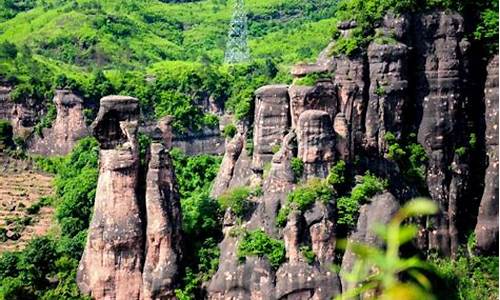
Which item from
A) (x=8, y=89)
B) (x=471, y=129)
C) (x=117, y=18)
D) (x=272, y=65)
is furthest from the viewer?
(x=117, y=18)

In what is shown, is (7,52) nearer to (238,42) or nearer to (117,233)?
(238,42)

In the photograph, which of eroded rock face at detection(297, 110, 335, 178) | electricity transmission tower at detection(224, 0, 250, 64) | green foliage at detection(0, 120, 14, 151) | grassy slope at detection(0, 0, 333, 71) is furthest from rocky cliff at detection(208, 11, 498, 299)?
electricity transmission tower at detection(224, 0, 250, 64)

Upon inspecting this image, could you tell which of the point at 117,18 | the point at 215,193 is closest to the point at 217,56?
the point at 117,18

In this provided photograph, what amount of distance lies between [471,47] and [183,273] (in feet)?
49.4

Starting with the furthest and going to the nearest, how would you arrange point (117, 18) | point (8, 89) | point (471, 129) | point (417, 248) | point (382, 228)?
1. point (117, 18)
2. point (8, 89)
3. point (471, 129)
4. point (417, 248)
5. point (382, 228)

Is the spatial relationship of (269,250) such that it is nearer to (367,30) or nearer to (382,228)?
(367,30)

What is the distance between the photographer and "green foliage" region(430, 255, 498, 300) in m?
31.6

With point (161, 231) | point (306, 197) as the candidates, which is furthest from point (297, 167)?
point (161, 231)

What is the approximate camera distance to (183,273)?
2934cm

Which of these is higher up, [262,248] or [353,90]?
[353,90]

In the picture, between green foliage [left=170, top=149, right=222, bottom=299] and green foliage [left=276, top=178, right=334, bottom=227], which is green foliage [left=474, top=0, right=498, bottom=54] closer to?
green foliage [left=276, top=178, right=334, bottom=227]

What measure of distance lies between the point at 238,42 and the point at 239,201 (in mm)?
74091

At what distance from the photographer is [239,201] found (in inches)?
1180

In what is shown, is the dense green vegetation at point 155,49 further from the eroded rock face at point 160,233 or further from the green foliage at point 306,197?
the green foliage at point 306,197
